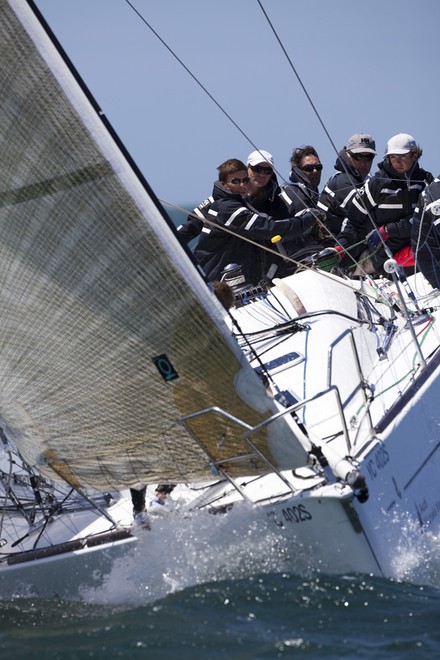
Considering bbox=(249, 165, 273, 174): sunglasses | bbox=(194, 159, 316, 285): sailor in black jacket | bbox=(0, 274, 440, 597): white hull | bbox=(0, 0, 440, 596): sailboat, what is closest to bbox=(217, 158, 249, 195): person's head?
bbox=(194, 159, 316, 285): sailor in black jacket

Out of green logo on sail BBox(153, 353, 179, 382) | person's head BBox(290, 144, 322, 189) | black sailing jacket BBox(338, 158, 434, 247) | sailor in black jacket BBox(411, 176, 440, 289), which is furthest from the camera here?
person's head BBox(290, 144, 322, 189)

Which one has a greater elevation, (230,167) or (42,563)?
(230,167)

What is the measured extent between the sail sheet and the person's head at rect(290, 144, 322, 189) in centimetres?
438

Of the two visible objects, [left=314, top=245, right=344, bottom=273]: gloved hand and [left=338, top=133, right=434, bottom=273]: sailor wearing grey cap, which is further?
[left=338, top=133, right=434, bottom=273]: sailor wearing grey cap

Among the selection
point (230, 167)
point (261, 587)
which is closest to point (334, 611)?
point (261, 587)

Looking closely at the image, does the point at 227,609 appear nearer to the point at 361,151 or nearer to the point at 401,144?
the point at 401,144

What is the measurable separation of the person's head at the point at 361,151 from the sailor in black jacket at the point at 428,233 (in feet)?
4.89

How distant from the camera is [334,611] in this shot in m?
4.55

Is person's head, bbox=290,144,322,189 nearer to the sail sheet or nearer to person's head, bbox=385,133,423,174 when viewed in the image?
person's head, bbox=385,133,423,174

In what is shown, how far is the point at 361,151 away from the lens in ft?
28.3

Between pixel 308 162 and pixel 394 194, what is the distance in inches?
45.8

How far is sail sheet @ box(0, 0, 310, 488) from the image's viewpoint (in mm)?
Result: 4660

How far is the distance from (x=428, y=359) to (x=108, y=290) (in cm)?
198

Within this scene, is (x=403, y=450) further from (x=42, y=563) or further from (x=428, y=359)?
(x=42, y=563)
